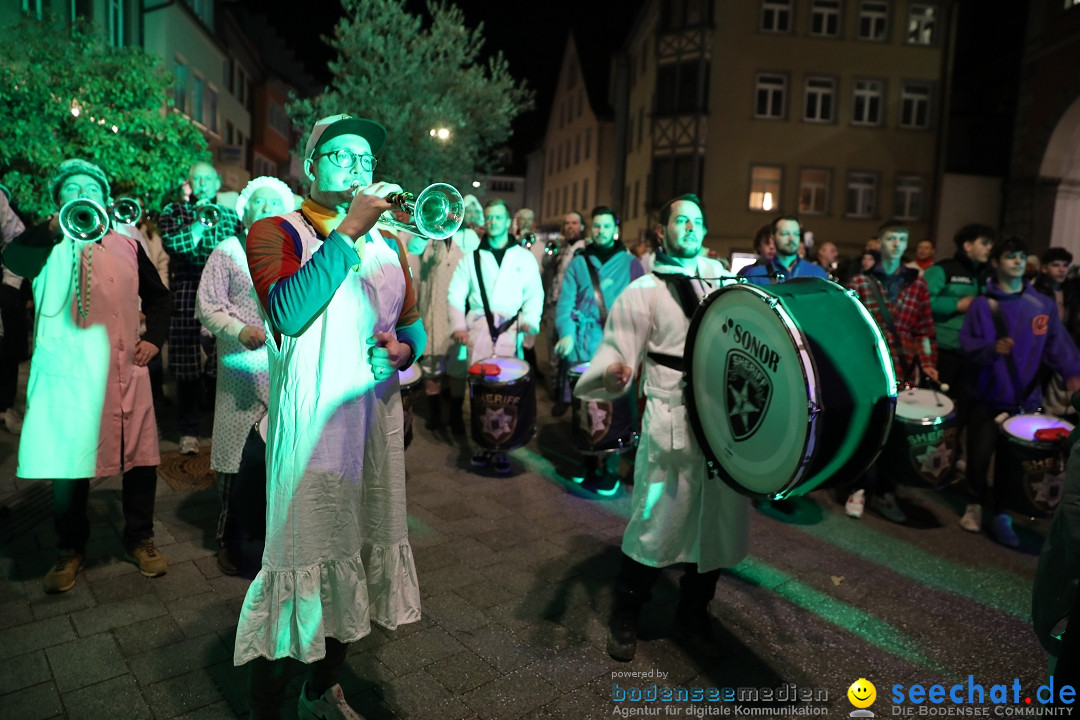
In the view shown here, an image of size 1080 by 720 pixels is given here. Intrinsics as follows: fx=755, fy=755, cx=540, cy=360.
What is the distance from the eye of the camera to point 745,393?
116 inches

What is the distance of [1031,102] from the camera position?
66.5 feet

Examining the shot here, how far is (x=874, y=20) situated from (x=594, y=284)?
2579cm

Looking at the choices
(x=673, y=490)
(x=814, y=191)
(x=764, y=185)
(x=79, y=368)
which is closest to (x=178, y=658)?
(x=79, y=368)

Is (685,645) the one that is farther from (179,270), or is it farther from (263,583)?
(179,270)

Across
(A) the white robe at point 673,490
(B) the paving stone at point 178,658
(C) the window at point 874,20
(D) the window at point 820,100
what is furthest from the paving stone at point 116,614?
(C) the window at point 874,20

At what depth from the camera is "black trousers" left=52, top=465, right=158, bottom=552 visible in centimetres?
389

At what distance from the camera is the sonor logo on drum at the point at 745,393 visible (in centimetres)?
283

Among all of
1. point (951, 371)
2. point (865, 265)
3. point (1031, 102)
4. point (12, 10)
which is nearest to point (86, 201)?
point (951, 371)

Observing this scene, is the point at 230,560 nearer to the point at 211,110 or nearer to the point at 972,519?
the point at 972,519

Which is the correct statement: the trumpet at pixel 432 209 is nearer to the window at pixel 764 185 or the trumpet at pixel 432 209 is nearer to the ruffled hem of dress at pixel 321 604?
the ruffled hem of dress at pixel 321 604

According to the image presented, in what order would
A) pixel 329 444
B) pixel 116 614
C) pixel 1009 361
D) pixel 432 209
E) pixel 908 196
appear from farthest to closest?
pixel 908 196 < pixel 1009 361 < pixel 116 614 < pixel 329 444 < pixel 432 209

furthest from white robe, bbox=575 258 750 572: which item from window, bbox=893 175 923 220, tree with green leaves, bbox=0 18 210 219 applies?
window, bbox=893 175 923 220

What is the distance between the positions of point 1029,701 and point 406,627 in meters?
2.80

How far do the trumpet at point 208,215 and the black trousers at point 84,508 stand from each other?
8.51 ft
